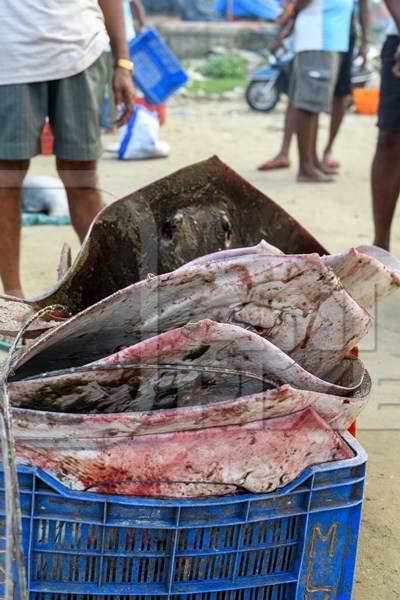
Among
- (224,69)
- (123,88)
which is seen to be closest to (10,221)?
(123,88)

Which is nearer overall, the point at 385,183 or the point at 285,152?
the point at 385,183

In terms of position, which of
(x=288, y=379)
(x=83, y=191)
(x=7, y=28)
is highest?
(x=7, y=28)

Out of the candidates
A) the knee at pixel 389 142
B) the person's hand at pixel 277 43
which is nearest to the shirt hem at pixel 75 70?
the knee at pixel 389 142

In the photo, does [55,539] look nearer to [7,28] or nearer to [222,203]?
[222,203]

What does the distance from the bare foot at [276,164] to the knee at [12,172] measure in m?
4.06

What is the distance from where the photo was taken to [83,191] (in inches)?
133

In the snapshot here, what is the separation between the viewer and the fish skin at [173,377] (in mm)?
1500

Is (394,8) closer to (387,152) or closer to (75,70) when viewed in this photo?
(387,152)

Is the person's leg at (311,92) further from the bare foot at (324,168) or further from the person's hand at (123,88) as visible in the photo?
the person's hand at (123,88)

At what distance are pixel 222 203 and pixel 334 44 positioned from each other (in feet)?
15.1

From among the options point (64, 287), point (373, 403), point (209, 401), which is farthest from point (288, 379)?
point (373, 403)

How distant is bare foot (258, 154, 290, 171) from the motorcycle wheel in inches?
168

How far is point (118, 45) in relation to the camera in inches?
138

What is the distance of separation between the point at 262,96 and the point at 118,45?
7951mm
